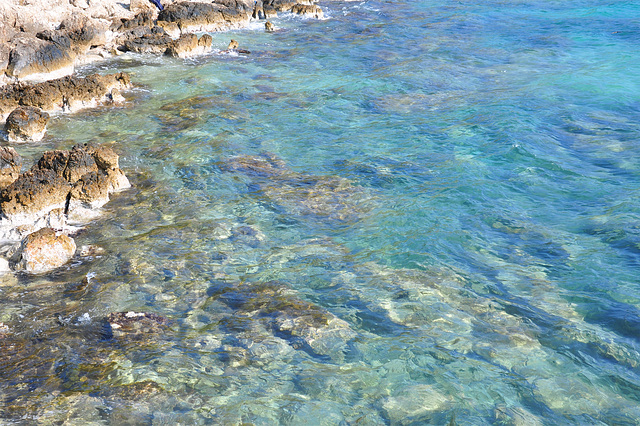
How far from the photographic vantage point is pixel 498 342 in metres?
6.45

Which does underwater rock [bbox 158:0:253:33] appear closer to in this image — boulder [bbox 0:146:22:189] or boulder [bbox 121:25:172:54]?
boulder [bbox 121:25:172:54]

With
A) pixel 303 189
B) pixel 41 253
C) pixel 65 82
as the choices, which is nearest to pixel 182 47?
pixel 65 82

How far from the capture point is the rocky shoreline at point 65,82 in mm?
8891

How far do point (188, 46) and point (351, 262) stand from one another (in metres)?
13.2

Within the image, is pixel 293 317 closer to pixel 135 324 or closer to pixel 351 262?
pixel 351 262

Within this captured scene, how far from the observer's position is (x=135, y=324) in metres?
6.68

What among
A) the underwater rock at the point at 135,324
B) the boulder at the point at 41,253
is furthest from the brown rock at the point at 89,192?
the underwater rock at the point at 135,324

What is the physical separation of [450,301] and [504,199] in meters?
3.60

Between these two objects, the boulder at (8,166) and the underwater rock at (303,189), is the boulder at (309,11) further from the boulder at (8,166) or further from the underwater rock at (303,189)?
the boulder at (8,166)

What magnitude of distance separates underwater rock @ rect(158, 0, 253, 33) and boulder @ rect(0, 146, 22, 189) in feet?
40.4

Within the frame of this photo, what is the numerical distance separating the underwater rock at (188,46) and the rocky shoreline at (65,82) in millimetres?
34

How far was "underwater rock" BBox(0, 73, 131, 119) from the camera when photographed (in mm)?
13320

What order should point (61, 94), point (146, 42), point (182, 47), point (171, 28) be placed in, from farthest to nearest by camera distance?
point (171, 28)
point (146, 42)
point (182, 47)
point (61, 94)

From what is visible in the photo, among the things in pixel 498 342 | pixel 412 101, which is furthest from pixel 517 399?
pixel 412 101
